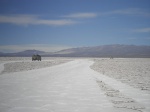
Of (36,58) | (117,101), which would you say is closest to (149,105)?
(117,101)

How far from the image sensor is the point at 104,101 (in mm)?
7586

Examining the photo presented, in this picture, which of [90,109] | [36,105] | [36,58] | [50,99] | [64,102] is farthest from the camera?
[36,58]

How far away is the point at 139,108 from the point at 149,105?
59cm

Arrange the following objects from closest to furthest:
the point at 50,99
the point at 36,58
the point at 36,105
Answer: the point at 36,105 → the point at 50,99 → the point at 36,58

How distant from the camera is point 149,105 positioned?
6.99m

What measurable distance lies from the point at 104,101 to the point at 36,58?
6376 centimetres

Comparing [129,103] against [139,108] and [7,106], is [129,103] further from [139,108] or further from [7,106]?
[7,106]

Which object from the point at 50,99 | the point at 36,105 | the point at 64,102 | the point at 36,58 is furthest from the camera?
the point at 36,58

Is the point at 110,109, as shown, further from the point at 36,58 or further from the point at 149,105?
the point at 36,58

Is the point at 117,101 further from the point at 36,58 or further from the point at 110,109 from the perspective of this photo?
the point at 36,58

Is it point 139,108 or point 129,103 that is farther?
point 129,103

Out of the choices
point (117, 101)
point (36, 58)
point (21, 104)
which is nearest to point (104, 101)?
point (117, 101)

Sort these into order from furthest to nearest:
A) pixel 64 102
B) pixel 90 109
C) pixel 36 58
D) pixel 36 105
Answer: pixel 36 58 → pixel 64 102 → pixel 36 105 → pixel 90 109

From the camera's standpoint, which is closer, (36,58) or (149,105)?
(149,105)
